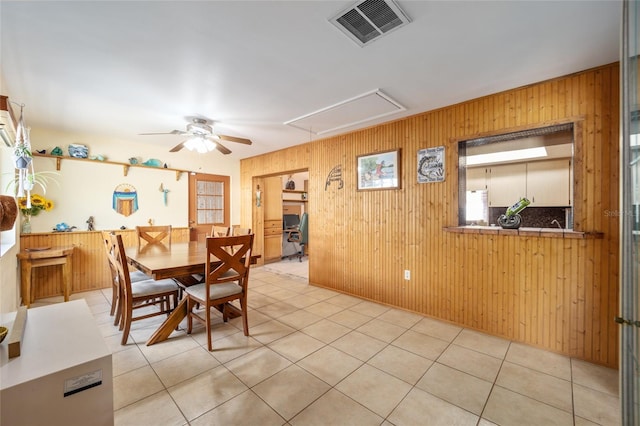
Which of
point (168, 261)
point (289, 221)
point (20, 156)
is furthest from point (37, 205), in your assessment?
point (289, 221)

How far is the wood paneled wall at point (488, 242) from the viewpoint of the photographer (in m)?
2.13

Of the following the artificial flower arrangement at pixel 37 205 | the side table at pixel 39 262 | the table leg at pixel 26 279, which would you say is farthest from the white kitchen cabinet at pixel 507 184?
the artificial flower arrangement at pixel 37 205

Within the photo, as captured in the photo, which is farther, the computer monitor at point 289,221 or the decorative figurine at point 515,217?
the computer monitor at point 289,221

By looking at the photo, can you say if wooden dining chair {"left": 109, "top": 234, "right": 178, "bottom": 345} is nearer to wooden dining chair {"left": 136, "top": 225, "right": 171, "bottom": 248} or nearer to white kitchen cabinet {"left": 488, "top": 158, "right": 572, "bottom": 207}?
wooden dining chair {"left": 136, "top": 225, "right": 171, "bottom": 248}

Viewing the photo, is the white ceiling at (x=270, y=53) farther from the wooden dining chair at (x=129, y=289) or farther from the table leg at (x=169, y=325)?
the table leg at (x=169, y=325)

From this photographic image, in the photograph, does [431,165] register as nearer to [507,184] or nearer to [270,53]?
[270,53]

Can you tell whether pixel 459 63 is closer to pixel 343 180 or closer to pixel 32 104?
pixel 343 180

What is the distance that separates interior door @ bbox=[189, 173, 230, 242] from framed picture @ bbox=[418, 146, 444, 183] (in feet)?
14.1

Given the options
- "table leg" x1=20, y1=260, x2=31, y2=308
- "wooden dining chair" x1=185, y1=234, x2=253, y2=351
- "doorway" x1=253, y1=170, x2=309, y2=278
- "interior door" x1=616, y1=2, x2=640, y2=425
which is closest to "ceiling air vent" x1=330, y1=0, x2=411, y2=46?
"interior door" x1=616, y1=2, x2=640, y2=425

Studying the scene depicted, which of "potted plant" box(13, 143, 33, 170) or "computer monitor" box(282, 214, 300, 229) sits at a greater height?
"potted plant" box(13, 143, 33, 170)

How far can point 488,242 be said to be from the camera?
105 inches

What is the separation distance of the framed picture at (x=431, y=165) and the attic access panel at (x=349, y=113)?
0.59 meters

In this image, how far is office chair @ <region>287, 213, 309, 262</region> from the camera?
607cm

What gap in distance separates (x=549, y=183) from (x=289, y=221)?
5.42 meters
